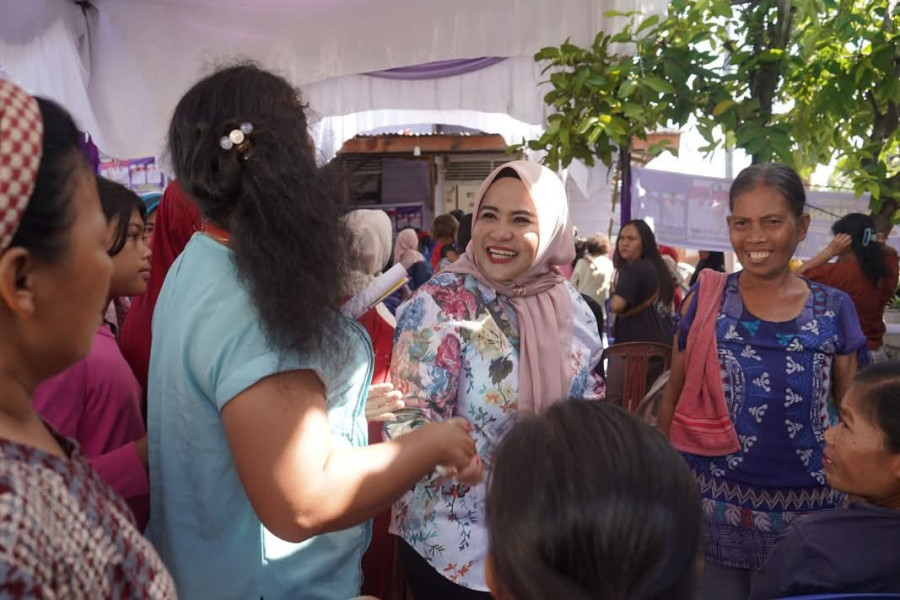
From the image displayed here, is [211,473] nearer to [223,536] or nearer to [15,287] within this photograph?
[223,536]

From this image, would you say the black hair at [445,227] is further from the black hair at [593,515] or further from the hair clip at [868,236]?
the black hair at [593,515]

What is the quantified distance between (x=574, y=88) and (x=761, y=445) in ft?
5.75

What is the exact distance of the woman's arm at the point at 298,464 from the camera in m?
1.21

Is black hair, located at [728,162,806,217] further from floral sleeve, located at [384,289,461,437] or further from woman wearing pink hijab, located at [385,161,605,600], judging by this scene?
floral sleeve, located at [384,289,461,437]

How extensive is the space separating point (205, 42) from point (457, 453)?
375 centimetres

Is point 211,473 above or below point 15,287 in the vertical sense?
below

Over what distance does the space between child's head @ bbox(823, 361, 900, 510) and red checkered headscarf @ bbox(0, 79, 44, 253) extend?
1.75 meters

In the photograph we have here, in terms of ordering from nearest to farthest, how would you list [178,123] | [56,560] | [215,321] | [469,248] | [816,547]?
[56,560], [215,321], [178,123], [816,547], [469,248]

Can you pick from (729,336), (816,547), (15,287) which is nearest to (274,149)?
(15,287)

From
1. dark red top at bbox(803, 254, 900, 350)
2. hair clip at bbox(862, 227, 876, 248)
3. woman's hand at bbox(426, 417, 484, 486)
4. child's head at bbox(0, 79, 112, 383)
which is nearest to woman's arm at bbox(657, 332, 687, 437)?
woman's hand at bbox(426, 417, 484, 486)

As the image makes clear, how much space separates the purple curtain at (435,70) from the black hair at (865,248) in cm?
257

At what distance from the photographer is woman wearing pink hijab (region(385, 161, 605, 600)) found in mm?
2090

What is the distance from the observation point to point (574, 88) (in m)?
3.41

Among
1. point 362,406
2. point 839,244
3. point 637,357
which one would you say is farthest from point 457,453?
point 839,244
